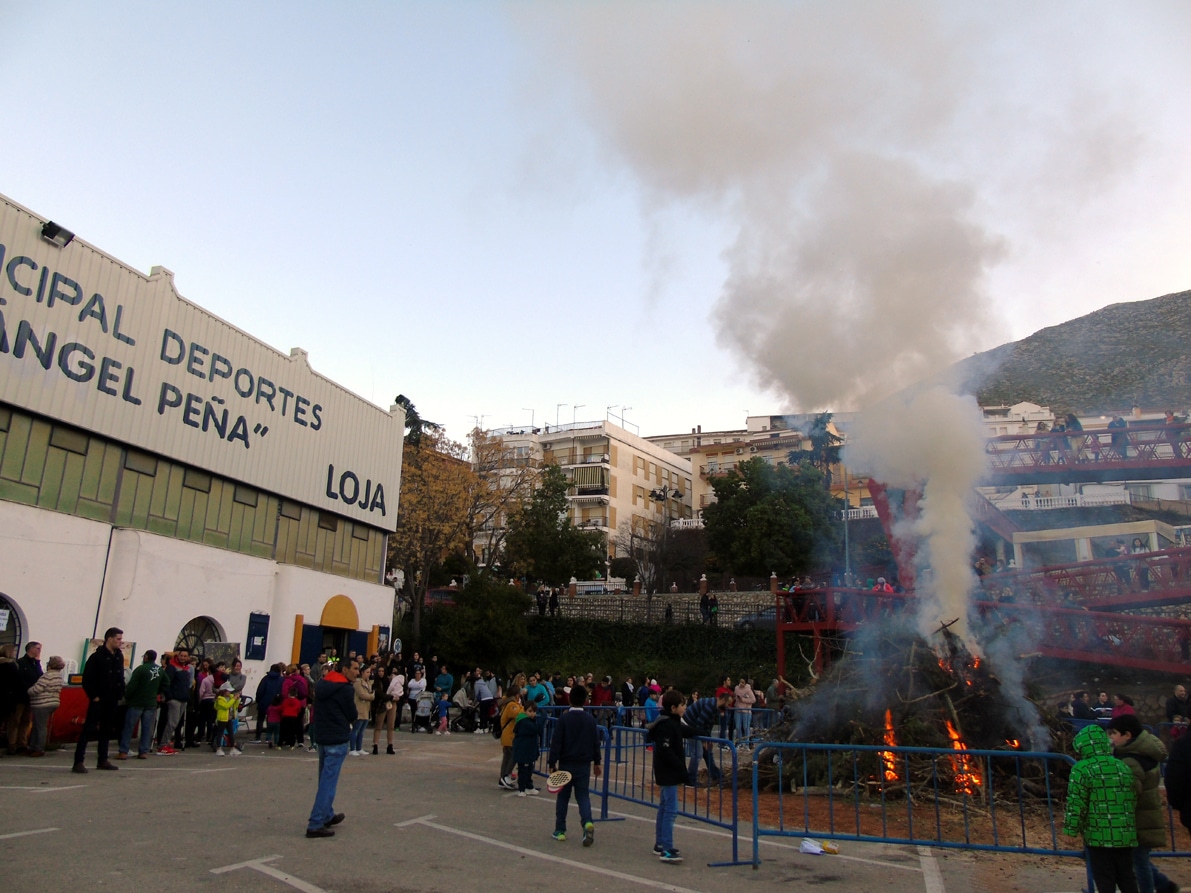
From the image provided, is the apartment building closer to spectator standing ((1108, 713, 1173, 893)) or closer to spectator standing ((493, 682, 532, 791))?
spectator standing ((493, 682, 532, 791))

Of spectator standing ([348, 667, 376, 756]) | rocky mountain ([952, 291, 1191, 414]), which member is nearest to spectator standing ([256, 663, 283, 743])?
spectator standing ([348, 667, 376, 756])

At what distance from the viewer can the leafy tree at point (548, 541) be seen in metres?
40.3

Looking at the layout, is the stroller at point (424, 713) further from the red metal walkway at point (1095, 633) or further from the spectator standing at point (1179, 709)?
the spectator standing at point (1179, 709)

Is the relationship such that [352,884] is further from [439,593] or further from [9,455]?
[439,593]

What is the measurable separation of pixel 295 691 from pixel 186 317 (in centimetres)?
995

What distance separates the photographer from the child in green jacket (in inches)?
213

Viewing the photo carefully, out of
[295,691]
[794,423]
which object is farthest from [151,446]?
[794,423]

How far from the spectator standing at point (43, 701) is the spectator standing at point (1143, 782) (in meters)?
12.4

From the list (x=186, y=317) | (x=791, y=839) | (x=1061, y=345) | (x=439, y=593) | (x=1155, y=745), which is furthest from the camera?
(x=1061, y=345)

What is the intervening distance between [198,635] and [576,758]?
1471 centimetres

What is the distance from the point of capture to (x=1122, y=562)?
20234 mm

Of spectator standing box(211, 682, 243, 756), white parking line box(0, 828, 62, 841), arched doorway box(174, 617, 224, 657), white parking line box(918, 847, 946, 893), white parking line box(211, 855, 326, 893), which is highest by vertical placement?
arched doorway box(174, 617, 224, 657)

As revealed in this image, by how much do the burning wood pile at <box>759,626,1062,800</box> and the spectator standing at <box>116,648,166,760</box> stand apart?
8640 mm

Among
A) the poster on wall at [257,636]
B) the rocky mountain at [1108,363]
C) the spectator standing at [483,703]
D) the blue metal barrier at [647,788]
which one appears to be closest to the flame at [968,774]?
the blue metal barrier at [647,788]
